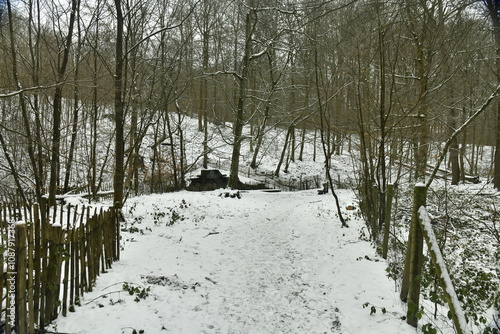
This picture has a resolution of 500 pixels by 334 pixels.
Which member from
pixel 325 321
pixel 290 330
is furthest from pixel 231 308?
pixel 325 321

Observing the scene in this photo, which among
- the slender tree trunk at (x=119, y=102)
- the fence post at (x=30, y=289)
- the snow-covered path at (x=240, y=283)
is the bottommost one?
the snow-covered path at (x=240, y=283)

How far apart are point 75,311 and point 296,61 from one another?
19.6 metres

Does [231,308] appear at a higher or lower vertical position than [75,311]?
lower

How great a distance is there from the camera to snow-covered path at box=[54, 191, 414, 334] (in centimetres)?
413

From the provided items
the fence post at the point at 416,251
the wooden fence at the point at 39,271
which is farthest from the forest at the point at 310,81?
the wooden fence at the point at 39,271

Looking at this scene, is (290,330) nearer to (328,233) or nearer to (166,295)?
(166,295)

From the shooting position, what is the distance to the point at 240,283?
5633 millimetres

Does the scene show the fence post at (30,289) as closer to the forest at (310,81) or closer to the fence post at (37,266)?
the fence post at (37,266)

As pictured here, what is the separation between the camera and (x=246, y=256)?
23.4 ft

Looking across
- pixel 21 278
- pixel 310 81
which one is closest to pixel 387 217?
pixel 21 278

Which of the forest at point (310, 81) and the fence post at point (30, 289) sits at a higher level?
the forest at point (310, 81)

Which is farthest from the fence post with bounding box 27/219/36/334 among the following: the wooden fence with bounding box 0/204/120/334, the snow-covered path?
the snow-covered path

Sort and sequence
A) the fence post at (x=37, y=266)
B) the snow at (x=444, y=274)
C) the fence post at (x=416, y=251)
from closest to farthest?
the snow at (x=444, y=274), the fence post at (x=37, y=266), the fence post at (x=416, y=251)

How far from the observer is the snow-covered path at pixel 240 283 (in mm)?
4129
